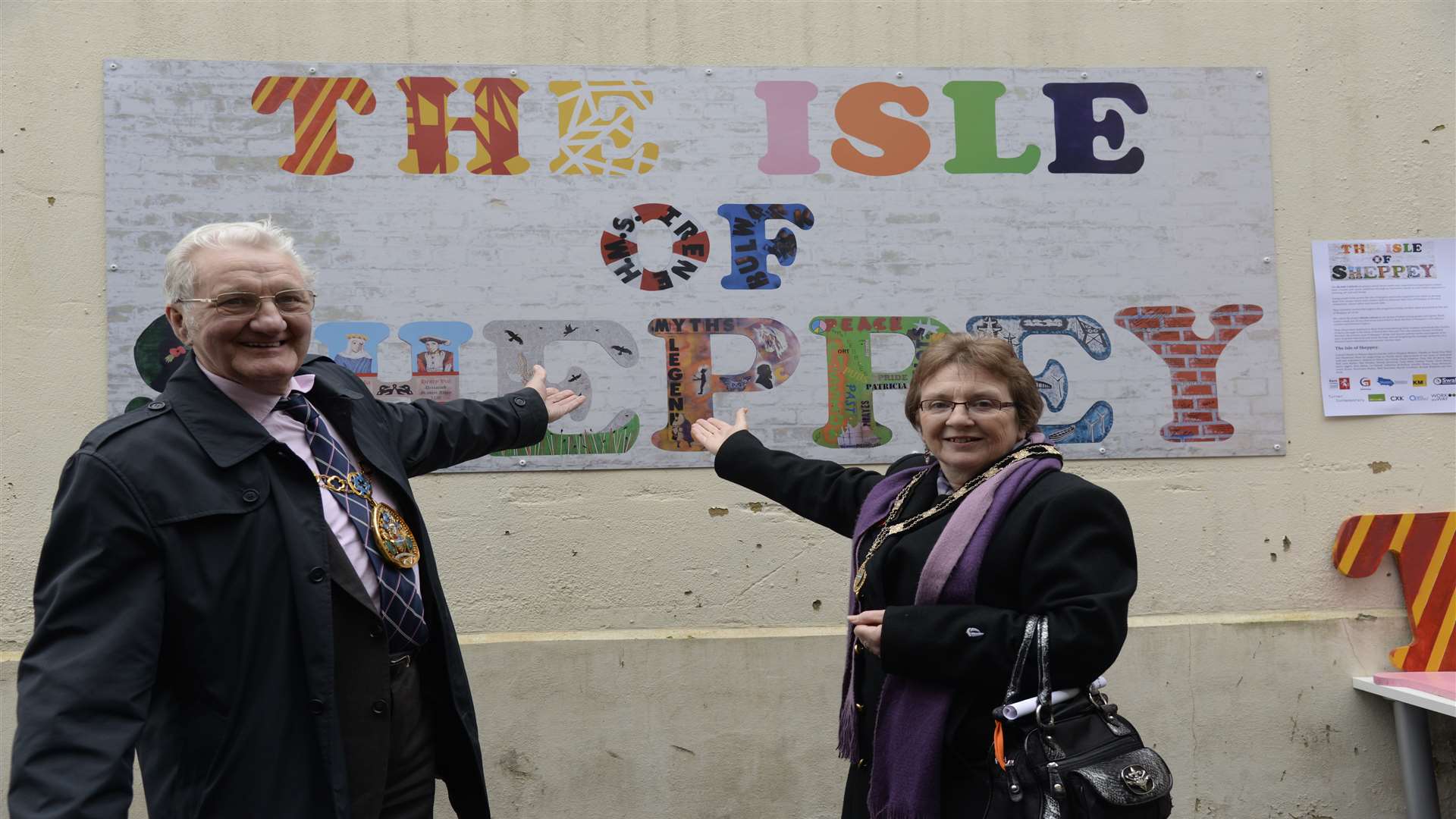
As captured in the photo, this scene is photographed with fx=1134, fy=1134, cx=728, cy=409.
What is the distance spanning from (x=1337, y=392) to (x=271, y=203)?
4039 millimetres

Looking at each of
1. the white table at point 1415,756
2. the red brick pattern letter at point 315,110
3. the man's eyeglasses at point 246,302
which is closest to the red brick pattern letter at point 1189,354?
the white table at point 1415,756

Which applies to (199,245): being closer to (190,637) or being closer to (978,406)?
(190,637)

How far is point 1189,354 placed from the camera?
4.32 metres

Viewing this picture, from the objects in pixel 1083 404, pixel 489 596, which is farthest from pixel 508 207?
pixel 1083 404

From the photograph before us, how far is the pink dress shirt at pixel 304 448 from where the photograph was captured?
7.35ft

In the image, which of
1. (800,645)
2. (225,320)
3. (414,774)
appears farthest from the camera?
(800,645)

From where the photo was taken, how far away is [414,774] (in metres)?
2.38

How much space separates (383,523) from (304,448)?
0.73 feet

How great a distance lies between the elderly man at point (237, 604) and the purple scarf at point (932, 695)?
0.89 m

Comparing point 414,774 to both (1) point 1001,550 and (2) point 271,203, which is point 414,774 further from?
(2) point 271,203

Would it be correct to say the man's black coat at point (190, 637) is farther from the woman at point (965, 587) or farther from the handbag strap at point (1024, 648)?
the handbag strap at point (1024, 648)

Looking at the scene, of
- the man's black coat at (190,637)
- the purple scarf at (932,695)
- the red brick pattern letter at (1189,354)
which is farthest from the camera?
the red brick pattern letter at (1189,354)

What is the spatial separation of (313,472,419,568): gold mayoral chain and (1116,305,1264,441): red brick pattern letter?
295 cm

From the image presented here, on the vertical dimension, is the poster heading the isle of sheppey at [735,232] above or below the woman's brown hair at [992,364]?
above
